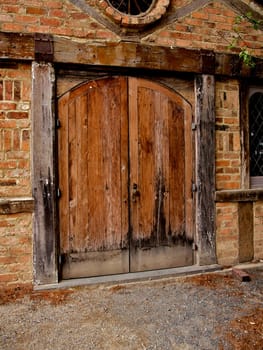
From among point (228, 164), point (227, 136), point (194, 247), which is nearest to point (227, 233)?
point (194, 247)

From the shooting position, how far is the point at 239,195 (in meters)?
4.17

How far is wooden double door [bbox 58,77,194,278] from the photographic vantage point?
364 cm

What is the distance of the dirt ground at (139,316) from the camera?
8.15 ft

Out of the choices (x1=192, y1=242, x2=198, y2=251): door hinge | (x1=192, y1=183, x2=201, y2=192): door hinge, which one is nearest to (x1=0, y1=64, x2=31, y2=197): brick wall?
(x1=192, y1=183, x2=201, y2=192): door hinge

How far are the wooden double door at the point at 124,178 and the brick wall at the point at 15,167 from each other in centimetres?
38

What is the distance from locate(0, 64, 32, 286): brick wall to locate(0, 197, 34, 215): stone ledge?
59 mm

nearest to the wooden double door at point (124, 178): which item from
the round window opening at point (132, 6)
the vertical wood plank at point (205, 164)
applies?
the vertical wood plank at point (205, 164)

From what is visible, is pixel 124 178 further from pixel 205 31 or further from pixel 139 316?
pixel 205 31

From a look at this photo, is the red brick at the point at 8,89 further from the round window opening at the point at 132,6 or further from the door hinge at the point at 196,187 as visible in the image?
the door hinge at the point at 196,187

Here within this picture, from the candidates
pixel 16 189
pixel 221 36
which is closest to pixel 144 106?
pixel 221 36

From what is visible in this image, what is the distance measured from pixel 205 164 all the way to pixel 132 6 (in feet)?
7.19

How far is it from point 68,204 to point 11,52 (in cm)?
178

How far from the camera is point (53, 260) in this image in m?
3.50

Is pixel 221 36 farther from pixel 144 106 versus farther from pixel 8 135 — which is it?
pixel 8 135
